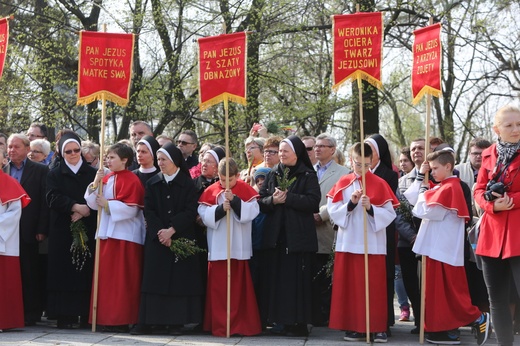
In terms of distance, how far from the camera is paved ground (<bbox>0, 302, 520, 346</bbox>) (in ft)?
29.0

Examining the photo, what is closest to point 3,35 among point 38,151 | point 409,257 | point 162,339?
point 38,151

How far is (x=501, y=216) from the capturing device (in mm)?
7457

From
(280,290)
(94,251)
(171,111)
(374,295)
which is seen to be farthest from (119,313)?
(171,111)

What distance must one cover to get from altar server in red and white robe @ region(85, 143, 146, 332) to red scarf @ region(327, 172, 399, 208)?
2.19 m

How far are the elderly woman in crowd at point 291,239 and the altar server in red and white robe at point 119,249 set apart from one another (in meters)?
1.42

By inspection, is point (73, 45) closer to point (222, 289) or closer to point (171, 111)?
point (171, 111)

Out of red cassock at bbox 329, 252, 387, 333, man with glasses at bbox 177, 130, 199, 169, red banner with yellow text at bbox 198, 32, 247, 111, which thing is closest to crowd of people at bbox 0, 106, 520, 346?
red cassock at bbox 329, 252, 387, 333

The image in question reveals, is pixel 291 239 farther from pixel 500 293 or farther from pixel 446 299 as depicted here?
pixel 500 293

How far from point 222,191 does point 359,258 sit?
1685 millimetres

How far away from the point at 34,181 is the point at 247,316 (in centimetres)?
302

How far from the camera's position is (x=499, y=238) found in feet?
24.2

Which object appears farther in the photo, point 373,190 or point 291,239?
point 291,239

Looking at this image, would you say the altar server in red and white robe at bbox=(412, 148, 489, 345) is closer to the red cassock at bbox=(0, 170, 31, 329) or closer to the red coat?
the red coat

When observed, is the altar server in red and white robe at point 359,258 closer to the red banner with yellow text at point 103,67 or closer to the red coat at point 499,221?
the red coat at point 499,221
